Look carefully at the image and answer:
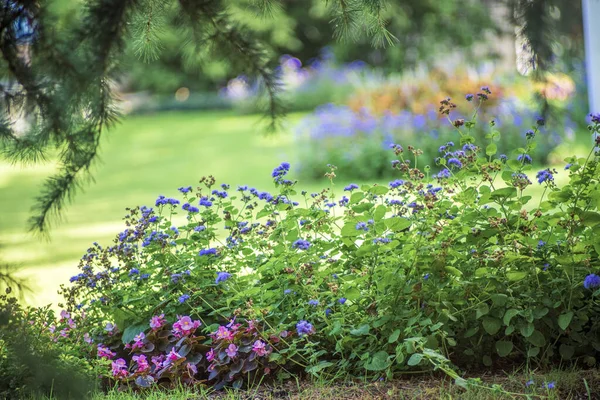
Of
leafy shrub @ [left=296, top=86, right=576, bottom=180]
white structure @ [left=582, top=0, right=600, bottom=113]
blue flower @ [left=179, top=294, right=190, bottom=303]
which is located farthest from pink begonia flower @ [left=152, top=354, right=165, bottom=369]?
leafy shrub @ [left=296, top=86, right=576, bottom=180]

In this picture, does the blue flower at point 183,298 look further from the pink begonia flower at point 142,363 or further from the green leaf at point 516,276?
the green leaf at point 516,276

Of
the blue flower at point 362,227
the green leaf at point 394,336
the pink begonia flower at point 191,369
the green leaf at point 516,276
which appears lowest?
the pink begonia flower at point 191,369

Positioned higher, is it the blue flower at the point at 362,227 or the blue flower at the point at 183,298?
the blue flower at the point at 362,227

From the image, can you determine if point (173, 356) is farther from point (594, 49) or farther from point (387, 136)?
point (387, 136)

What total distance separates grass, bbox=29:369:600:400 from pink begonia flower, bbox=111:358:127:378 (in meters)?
0.08

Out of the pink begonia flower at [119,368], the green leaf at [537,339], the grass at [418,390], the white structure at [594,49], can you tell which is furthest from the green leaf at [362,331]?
the white structure at [594,49]

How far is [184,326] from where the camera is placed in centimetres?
271

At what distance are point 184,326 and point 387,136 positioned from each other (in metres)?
5.89

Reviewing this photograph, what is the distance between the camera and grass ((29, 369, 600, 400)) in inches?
91.2

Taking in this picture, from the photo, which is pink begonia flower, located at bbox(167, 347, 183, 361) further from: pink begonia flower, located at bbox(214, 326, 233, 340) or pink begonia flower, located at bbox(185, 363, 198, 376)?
pink begonia flower, located at bbox(214, 326, 233, 340)

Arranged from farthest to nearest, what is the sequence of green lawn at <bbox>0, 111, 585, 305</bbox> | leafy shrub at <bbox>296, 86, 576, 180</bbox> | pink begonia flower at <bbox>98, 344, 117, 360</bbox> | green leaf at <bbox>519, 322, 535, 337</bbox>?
leafy shrub at <bbox>296, 86, 576, 180</bbox> < green lawn at <bbox>0, 111, 585, 305</bbox> < pink begonia flower at <bbox>98, 344, 117, 360</bbox> < green leaf at <bbox>519, 322, 535, 337</bbox>

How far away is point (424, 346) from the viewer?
8.11 feet

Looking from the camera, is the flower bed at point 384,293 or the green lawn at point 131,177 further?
the green lawn at point 131,177

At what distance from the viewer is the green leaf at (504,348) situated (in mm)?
2490
